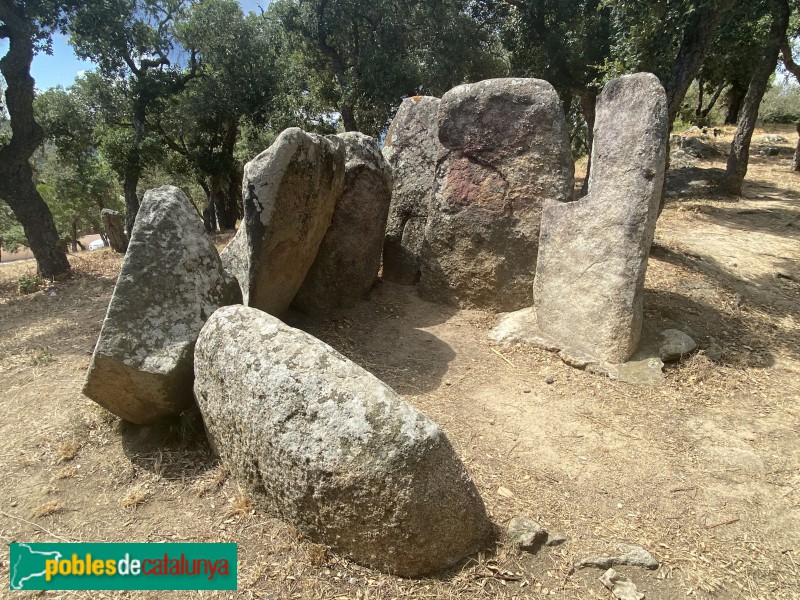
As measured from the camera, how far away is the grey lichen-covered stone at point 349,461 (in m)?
2.33

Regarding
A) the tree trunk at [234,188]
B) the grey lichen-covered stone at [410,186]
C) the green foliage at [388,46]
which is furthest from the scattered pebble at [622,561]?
the tree trunk at [234,188]

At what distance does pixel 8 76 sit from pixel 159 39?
5.88 m

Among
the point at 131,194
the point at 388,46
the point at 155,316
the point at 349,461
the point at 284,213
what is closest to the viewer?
the point at 349,461

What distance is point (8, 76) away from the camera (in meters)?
8.67

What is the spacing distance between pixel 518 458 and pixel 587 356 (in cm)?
160

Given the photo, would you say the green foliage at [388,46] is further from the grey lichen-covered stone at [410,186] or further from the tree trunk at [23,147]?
the grey lichen-covered stone at [410,186]

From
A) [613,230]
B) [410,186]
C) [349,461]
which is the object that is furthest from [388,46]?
[349,461]

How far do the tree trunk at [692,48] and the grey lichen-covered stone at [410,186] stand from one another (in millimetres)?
3072

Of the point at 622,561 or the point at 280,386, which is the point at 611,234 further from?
the point at 280,386

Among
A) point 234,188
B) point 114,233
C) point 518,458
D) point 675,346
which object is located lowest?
point 518,458

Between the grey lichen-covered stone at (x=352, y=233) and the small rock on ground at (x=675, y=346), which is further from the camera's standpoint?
the grey lichen-covered stone at (x=352, y=233)

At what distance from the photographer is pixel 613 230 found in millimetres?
4559

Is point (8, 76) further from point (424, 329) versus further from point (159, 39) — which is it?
point (424, 329)

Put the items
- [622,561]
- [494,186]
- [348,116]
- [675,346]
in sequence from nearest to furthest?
[622,561] → [675,346] → [494,186] → [348,116]
